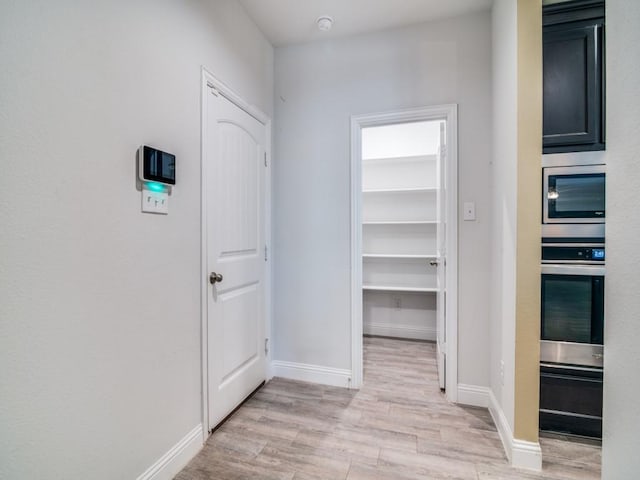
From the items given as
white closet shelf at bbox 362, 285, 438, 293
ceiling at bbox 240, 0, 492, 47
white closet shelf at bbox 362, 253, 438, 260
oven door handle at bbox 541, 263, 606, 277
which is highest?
ceiling at bbox 240, 0, 492, 47

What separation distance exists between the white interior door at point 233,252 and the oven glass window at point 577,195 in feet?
6.37

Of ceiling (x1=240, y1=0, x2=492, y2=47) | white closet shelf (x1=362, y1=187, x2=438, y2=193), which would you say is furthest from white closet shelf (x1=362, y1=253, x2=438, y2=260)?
ceiling (x1=240, y1=0, x2=492, y2=47)

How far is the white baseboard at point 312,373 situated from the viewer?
8.05ft

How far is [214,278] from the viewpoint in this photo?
1.84 metres

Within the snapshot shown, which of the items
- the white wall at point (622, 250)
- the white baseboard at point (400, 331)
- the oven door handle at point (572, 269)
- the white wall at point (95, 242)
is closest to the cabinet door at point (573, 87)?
the oven door handle at point (572, 269)

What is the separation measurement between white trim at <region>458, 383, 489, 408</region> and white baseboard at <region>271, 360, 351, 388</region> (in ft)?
2.71

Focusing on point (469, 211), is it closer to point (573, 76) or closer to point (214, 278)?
point (573, 76)

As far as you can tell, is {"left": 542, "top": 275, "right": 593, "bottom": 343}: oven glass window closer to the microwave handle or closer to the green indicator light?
the microwave handle

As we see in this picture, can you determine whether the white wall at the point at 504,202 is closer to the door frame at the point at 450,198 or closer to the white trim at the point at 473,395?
the white trim at the point at 473,395

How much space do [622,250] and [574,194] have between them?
1267mm

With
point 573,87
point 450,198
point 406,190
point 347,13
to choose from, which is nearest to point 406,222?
point 406,190

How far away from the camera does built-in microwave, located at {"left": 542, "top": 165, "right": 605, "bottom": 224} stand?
5.57 ft

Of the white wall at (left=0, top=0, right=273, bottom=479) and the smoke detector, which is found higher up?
the smoke detector

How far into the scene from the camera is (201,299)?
175cm
